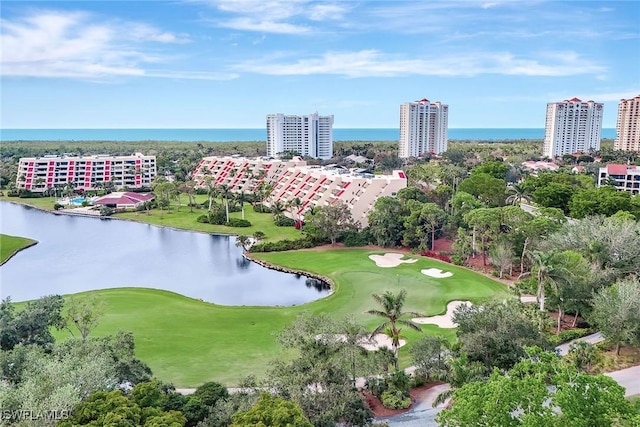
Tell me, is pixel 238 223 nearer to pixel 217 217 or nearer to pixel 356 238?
pixel 217 217

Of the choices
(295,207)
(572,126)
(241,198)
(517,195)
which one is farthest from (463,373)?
(572,126)

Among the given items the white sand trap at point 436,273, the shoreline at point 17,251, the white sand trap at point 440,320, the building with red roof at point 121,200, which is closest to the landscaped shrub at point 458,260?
the white sand trap at point 436,273

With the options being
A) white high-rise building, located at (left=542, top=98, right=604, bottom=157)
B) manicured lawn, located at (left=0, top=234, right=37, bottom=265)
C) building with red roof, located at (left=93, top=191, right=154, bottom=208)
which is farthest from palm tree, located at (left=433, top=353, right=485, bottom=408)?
white high-rise building, located at (left=542, top=98, right=604, bottom=157)

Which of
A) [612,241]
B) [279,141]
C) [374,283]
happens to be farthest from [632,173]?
[279,141]

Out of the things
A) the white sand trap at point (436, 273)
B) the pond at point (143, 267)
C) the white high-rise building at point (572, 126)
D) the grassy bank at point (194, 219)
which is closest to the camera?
the pond at point (143, 267)

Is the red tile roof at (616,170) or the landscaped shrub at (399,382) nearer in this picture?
the landscaped shrub at (399,382)

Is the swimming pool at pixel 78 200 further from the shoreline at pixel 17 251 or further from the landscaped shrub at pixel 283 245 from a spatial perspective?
the landscaped shrub at pixel 283 245

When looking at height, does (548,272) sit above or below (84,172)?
below
